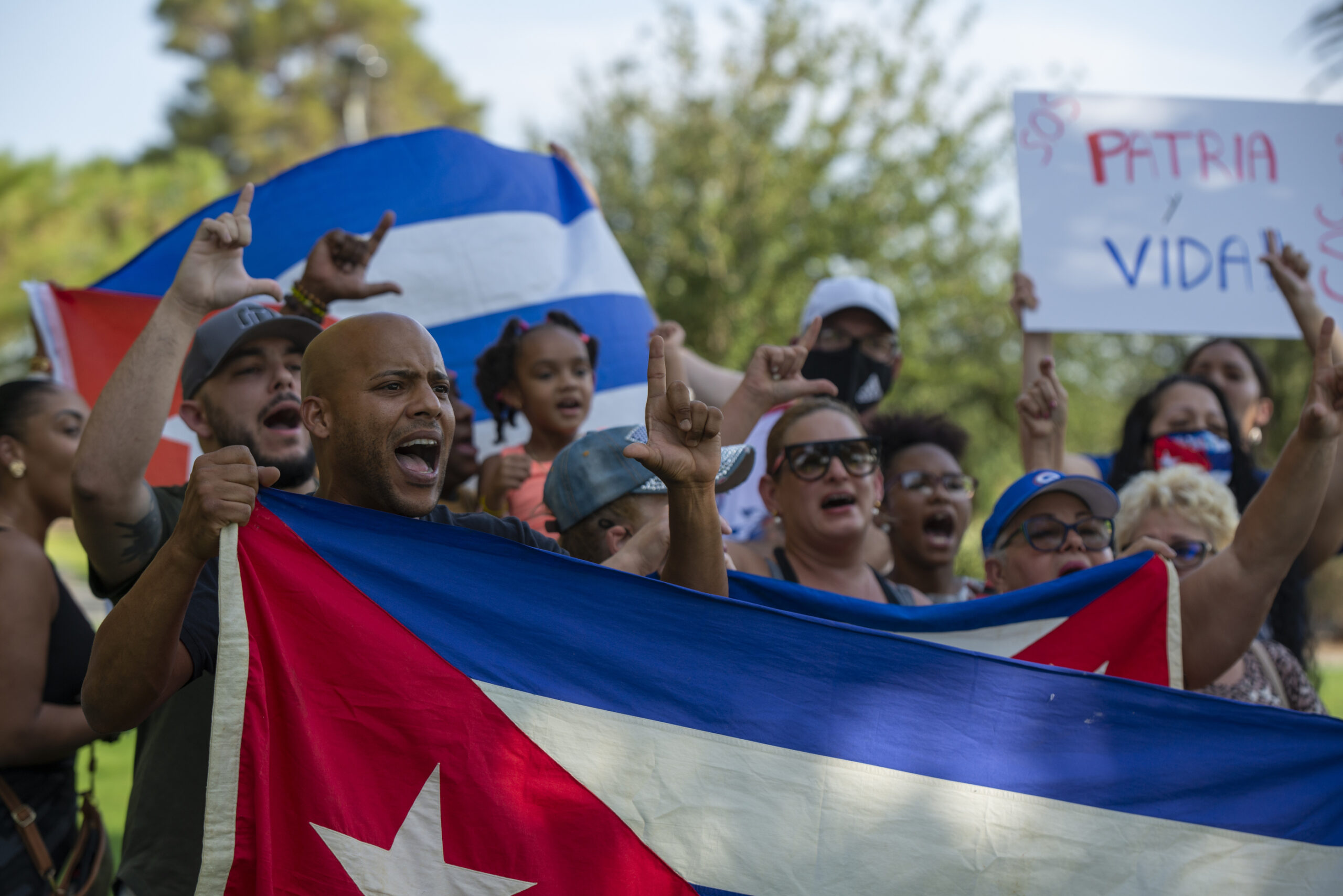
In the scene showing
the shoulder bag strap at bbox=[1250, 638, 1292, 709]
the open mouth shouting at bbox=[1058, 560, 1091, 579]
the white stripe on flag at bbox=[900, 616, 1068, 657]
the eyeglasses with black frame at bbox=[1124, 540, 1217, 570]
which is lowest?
the shoulder bag strap at bbox=[1250, 638, 1292, 709]

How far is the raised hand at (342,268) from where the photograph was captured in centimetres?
383

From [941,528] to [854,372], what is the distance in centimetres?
82

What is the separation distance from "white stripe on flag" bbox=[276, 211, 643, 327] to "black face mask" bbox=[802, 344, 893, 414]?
1.03m

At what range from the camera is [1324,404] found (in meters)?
3.11

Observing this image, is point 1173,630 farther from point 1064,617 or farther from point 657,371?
point 657,371

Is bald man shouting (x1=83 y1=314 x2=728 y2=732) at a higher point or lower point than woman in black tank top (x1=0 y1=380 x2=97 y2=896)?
higher

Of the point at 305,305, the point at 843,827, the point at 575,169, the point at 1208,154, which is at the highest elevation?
Answer: the point at 575,169

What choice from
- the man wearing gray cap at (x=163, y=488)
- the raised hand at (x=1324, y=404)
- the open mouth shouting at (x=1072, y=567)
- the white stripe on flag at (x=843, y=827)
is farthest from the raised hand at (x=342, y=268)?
the raised hand at (x=1324, y=404)

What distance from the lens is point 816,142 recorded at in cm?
1569

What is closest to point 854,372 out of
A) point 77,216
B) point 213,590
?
point 213,590

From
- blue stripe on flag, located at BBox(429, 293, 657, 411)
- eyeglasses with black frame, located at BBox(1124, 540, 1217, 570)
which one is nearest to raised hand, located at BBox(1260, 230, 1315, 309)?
eyeglasses with black frame, located at BBox(1124, 540, 1217, 570)

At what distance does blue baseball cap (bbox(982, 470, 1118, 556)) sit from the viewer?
3471 millimetres

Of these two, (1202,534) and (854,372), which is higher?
(854,372)

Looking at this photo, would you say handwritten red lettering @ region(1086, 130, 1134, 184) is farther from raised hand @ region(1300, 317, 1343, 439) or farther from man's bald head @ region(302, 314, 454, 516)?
man's bald head @ region(302, 314, 454, 516)
